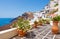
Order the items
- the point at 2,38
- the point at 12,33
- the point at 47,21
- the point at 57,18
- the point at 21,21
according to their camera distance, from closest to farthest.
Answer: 1. the point at 2,38
2. the point at 12,33
3. the point at 21,21
4. the point at 57,18
5. the point at 47,21

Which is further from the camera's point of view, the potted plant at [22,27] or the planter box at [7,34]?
the potted plant at [22,27]

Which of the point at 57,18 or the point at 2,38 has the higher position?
the point at 57,18

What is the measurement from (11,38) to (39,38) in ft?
5.25

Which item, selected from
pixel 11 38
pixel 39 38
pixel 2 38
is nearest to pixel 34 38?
pixel 39 38

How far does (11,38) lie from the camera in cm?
864

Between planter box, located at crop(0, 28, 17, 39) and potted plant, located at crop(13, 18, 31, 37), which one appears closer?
planter box, located at crop(0, 28, 17, 39)

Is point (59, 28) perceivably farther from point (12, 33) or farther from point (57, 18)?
point (12, 33)

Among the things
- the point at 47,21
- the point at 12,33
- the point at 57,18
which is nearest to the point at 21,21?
the point at 12,33

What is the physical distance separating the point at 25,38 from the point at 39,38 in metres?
0.80

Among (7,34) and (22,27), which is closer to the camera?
(7,34)

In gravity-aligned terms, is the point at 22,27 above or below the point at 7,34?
above

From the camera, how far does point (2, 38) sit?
7.52 meters

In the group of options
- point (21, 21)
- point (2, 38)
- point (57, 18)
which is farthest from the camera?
point (57, 18)

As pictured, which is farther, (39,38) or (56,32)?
(56,32)
